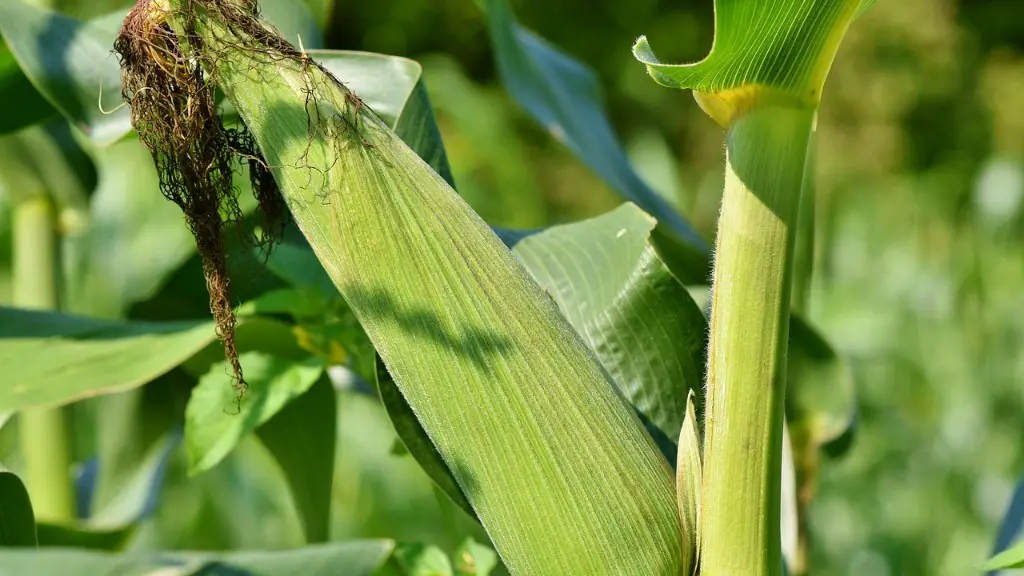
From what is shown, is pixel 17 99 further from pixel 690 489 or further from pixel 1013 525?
pixel 1013 525

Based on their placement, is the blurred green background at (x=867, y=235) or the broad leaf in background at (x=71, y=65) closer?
the broad leaf in background at (x=71, y=65)

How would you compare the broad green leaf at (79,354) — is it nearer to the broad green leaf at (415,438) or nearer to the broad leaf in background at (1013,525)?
the broad green leaf at (415,438)

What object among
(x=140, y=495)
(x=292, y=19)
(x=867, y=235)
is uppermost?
(x=292, y=19)

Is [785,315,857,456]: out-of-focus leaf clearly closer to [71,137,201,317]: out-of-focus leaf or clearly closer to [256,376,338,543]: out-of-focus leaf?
[256,376,338,543]: out-of-focus leaf

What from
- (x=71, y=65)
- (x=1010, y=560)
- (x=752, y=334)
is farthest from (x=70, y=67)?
(x=1010, y=560)

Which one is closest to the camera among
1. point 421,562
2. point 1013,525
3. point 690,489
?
point 690,489

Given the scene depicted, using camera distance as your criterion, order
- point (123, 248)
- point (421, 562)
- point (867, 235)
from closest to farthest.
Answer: point (421, 562) < point (123, 248) < point (867, 235)

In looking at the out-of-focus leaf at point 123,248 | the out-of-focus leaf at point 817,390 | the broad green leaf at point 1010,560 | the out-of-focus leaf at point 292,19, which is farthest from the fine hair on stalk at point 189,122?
the out-of-focus leaf at point 123,248

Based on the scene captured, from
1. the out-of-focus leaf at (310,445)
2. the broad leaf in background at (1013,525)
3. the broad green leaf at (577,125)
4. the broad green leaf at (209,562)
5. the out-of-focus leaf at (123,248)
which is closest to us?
the broad green leaf at (209,562)
